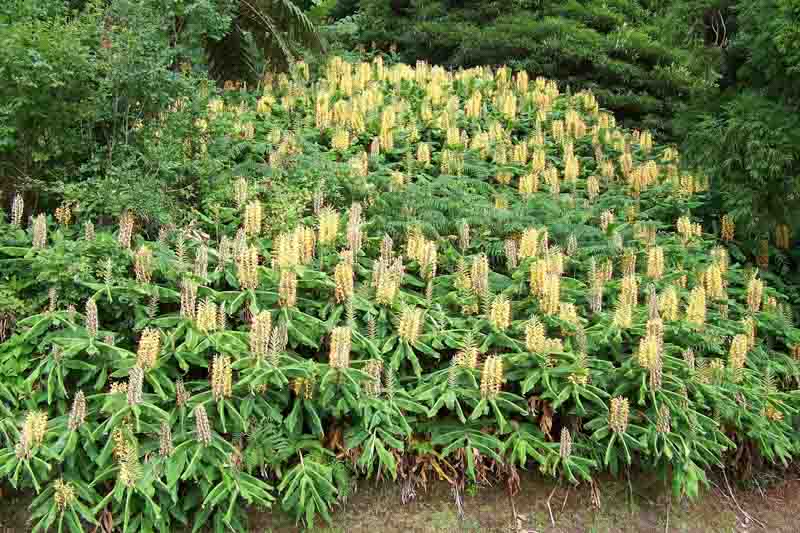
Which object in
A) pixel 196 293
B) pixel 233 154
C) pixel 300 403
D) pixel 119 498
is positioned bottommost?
pixel 119 498

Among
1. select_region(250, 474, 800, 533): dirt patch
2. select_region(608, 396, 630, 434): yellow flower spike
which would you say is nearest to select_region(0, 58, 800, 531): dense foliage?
select_region(608, 396, 630, 434): yellow flower spike

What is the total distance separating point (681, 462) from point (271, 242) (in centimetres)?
321

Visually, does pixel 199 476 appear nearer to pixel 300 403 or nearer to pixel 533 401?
pixel 300 403

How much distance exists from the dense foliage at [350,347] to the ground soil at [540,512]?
0.14m

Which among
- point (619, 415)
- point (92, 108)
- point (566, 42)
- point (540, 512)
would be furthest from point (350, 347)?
point (566, 42)

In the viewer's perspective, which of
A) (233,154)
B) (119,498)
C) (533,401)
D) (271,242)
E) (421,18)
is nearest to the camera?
(119,498)

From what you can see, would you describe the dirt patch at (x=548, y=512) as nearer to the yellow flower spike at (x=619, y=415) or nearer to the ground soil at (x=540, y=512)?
the ground soil at (x=540, y=512)

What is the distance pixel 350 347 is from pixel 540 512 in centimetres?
160

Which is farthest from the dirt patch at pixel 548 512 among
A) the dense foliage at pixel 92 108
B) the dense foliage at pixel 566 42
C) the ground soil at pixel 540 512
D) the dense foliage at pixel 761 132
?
the dense foliage at pixel 566 42

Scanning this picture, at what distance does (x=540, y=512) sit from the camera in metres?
4.73

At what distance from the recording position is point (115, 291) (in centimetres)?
465

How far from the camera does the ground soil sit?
447 centimetres

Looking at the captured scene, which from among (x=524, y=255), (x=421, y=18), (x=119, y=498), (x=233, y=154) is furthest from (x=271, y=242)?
(x=421, y=18)

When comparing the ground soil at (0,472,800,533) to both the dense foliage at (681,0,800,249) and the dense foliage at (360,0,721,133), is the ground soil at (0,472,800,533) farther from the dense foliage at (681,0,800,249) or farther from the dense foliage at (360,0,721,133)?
the dense foliage at (360,0,721,133)
